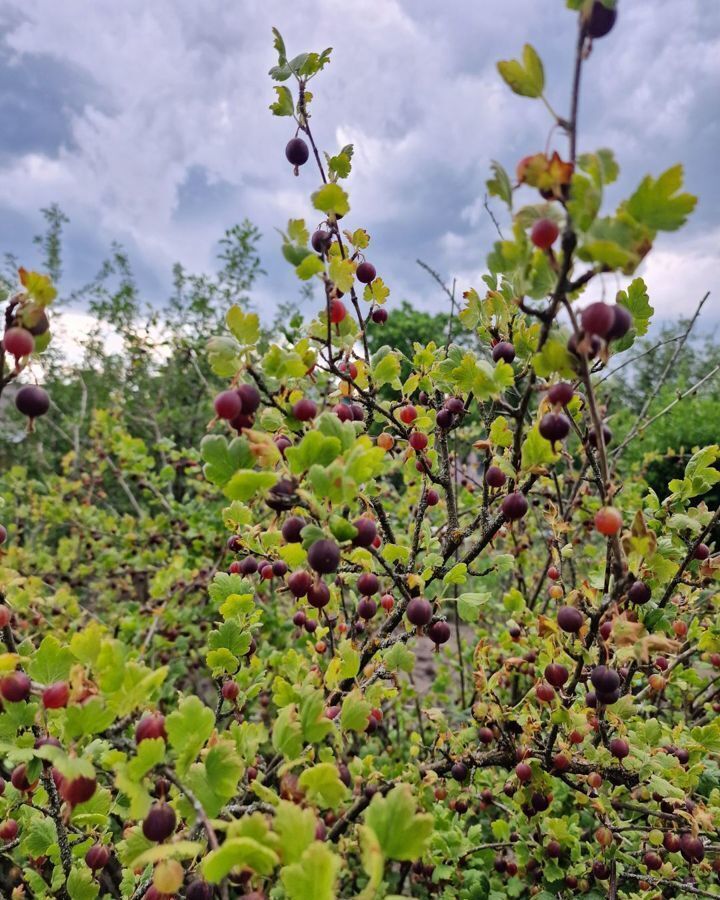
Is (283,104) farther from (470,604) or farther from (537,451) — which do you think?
(470,604)

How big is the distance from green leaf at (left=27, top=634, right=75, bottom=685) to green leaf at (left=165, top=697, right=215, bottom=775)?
273mm

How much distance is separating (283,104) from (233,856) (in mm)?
1454

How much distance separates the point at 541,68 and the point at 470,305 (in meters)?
0.80

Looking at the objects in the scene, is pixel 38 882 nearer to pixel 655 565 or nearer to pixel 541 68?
pixel 655 565

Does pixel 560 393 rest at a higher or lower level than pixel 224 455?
higher

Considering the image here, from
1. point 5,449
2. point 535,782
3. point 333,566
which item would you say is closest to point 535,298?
point 333,566

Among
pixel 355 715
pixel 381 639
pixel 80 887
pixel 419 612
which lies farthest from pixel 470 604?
pixel 80 887

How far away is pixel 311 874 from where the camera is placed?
647 mm

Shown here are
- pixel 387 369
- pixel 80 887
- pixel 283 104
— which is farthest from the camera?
pixel 387 369

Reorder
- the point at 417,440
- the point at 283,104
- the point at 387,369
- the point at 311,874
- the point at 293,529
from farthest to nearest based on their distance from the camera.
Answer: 1. the point at 417,440
2. the point at 387,369
3. the point at 283,104
4. the point at 293,529
5. the point at 311,874

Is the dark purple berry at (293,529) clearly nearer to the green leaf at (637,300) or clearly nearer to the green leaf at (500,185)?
the green leaf at (500,185)

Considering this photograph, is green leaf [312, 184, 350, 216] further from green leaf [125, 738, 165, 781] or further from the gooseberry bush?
green leaf [125, 738, 165, 781]

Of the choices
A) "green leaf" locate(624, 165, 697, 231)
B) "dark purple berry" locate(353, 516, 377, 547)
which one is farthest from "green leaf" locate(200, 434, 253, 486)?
"green leaf" locate(624, 165, 697, 231)

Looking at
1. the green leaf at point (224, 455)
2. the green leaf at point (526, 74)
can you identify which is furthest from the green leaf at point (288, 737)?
the green leaf at point (526, 74)
